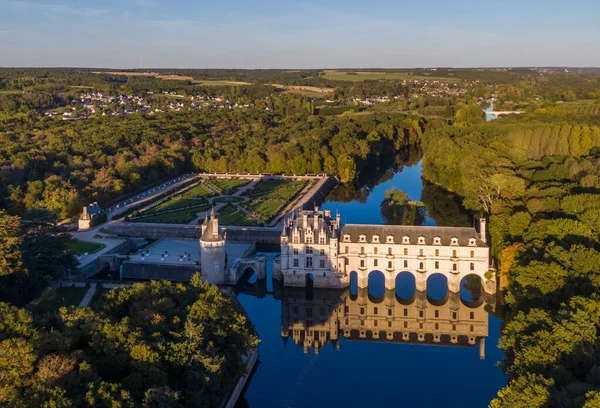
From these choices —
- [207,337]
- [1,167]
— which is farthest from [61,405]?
[1,167]

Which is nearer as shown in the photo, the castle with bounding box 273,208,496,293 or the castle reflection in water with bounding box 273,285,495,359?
the castle reflection in water with bounding box 273,285,495,359

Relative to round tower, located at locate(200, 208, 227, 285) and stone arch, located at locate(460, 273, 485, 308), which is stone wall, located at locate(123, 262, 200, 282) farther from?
stone arch, located at locate(460, 273, 485, 308)

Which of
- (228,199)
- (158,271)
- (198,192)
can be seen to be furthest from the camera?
(198,192)

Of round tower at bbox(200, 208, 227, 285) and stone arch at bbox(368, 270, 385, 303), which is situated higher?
round tower at bbox(200, 208, 227, 285)

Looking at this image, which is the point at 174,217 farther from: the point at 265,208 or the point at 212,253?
the point at 212,253

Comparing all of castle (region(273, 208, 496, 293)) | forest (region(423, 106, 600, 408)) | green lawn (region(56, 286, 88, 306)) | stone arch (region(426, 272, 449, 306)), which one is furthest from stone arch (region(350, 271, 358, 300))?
green lawn (region(56, 286, 88, 306))

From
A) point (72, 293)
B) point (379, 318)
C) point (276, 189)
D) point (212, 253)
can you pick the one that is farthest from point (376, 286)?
point (276, 189)
